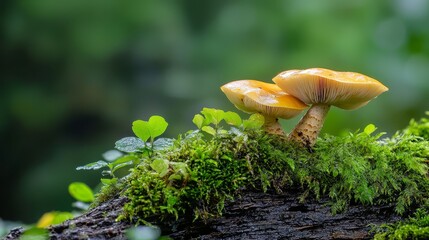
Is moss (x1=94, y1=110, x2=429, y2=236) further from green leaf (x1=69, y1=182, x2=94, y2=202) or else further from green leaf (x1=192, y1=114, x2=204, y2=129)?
green leaf (x1=69, y1=182, x2=94, y2=202)

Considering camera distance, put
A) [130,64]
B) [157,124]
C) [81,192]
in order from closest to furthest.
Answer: [157,124] < [81,192] < [130,64]

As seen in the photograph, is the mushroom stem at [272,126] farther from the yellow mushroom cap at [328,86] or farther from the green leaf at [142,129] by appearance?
the green leaf at [142,129]

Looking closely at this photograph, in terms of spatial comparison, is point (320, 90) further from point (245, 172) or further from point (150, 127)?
point (150, 127)

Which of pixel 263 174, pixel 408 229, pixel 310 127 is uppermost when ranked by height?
pixel 310 127

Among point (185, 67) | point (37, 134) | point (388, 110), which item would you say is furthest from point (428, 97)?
point (37, 134)

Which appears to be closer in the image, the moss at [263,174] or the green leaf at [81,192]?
the moss at [263,174]

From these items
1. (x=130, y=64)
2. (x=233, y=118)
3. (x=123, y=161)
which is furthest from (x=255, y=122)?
(x=130, y=64)

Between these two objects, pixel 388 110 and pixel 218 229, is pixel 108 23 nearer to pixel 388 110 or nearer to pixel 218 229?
pixel 388 110

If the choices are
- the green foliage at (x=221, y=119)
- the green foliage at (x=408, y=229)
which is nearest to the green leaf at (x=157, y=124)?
the green foliage at (x=221, y=119)

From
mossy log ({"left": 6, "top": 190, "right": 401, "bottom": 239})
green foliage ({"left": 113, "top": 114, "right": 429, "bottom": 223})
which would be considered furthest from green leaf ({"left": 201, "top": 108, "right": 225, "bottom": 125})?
mossy log ({"left": 6, "top": 190, "right": 401, "bottom": 239})
